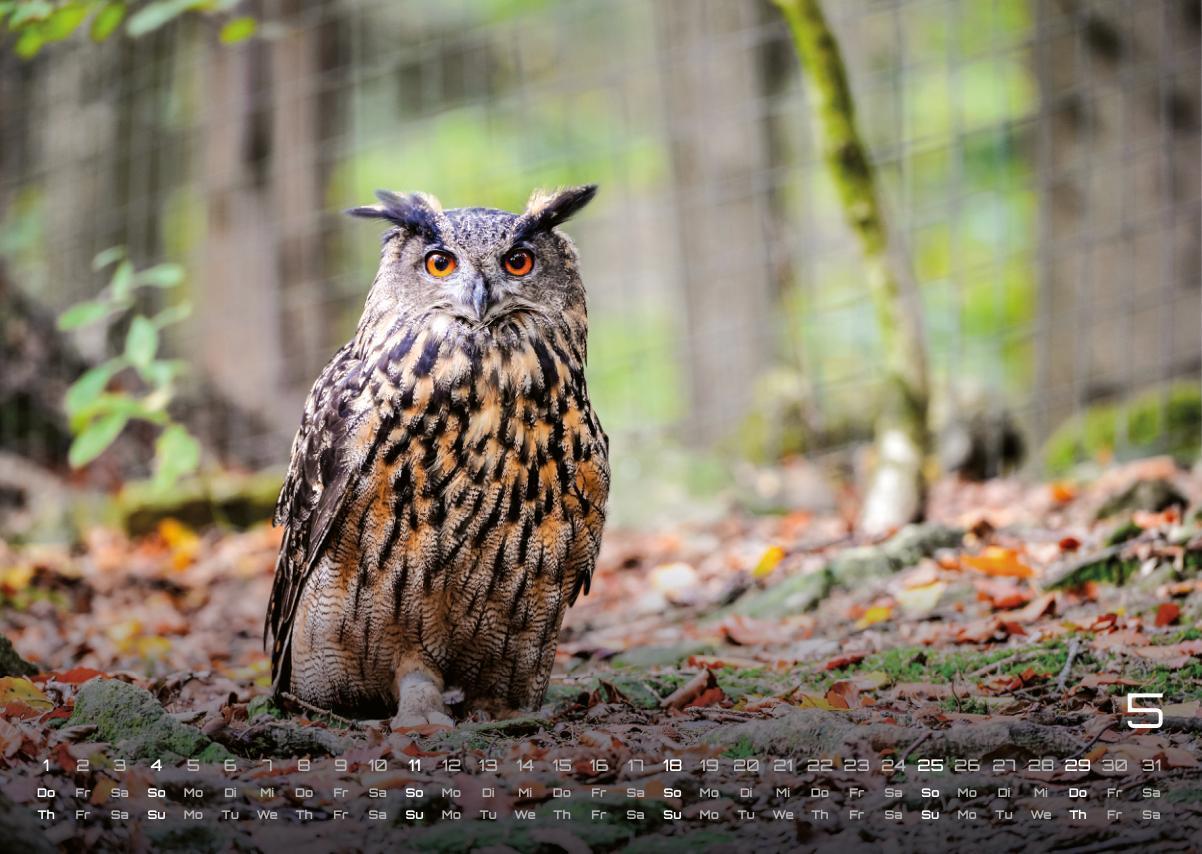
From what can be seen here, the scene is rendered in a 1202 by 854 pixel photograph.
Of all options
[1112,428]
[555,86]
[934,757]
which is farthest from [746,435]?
[934,757]

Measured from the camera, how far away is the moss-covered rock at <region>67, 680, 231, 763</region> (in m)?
2.98

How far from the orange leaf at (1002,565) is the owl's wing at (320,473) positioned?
2.41m

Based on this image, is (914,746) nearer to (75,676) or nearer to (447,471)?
(447,471)

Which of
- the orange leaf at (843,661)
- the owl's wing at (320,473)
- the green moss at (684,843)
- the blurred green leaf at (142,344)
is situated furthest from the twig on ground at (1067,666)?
the blurred green leaf at (142,344)

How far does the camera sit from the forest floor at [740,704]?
253cm

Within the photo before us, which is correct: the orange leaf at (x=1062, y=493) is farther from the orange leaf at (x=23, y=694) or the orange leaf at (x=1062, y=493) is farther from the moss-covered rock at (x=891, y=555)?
the orange leaf at (x=23, y=694)

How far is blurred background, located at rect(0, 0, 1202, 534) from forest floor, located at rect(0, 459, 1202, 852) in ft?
4.30

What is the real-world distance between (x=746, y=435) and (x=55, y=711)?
5.22 meters

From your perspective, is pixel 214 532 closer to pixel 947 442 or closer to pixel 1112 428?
pixel 947 442

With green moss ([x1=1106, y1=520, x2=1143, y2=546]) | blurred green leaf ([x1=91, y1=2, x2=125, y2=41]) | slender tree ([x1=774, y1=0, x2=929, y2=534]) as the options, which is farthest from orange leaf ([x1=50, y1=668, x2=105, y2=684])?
green moss ([x1=1106, y1=520, x2=1143, y2=546])

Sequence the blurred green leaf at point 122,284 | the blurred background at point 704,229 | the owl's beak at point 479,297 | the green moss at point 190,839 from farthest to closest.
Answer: the blurred background at point 704,229 → the blurred green leaf at point 122,284 → the owl's beak at point 479,297 → the green moss at point 190,839

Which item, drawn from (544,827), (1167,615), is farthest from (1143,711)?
(544,827)

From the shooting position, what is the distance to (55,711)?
337 centimetres

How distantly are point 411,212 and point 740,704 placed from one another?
1.63 metres
